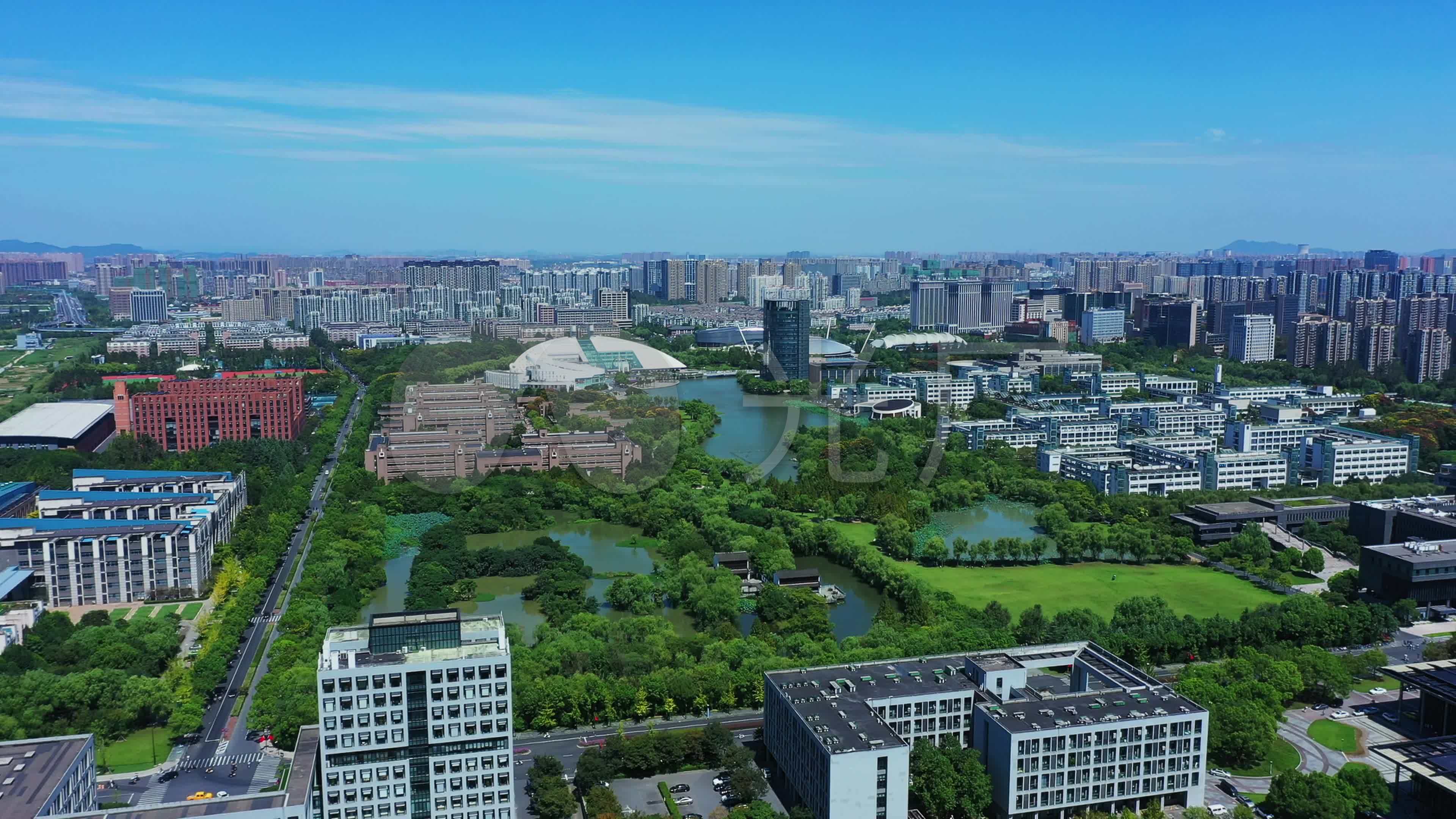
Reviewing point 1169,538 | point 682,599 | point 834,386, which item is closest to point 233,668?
point 682,599

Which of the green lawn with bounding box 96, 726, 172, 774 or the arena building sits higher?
the arena building

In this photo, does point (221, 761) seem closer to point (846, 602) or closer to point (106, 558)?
point (106, 558)

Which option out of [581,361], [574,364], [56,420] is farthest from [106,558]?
[581,361]

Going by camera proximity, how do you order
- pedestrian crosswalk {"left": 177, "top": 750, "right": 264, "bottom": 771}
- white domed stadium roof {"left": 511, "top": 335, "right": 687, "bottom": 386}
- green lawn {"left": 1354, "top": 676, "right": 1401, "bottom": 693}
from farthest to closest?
1. white domed stadium roof {"left": 511, "top": 335, "right": 687, "bottom": 386}
2. green lawn {"left": 1354, "top": 676, "right": 1401, "bottom": 693}
3. pedestrian crosswalk {"left": 177, "top": 750, "right": 264, "bottom": 771}

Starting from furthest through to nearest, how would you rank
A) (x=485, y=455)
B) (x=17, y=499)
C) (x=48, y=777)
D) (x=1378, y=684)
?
(x=485, y=455) → (x=17, y=499) → (x=1378, y=684) → (x=48, y=777)

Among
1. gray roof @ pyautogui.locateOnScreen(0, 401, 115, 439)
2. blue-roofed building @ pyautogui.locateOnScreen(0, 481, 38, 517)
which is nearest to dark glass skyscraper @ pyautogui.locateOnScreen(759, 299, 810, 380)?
gray roof @ pyautogui.locateOnScreen(0, 401, 115, 439)

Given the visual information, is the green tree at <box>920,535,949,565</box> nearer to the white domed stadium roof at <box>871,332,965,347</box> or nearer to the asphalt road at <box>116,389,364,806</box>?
the asphalt road at <box>116,389,364,806</box>
